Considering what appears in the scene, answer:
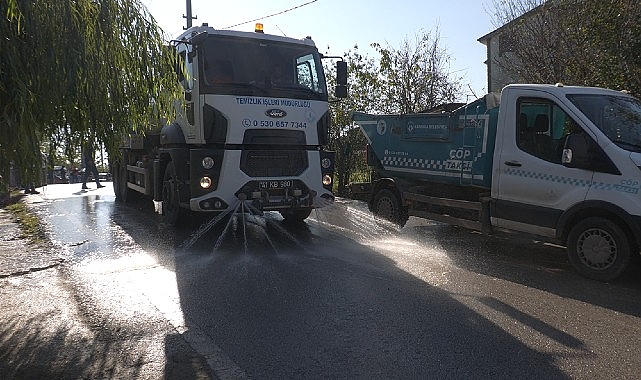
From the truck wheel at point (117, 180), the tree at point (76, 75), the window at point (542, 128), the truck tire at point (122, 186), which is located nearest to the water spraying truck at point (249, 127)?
the tree at point (76, 75)

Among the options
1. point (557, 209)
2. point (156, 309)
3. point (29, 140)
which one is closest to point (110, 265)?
point (156, 309)

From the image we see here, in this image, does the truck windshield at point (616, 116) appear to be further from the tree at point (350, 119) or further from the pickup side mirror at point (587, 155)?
the tree at point (350, 119)

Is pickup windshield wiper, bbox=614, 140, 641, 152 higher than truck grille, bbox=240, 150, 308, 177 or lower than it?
higher

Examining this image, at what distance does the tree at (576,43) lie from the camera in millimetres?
9016

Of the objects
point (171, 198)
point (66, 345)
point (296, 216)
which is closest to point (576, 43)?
point (296, 216)

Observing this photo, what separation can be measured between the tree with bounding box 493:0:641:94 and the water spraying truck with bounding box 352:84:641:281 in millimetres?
2416

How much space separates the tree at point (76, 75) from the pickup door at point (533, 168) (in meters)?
4.33

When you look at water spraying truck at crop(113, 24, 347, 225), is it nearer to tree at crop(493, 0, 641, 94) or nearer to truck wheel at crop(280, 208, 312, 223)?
truck wheel at crop(280, 208, 312, 223)

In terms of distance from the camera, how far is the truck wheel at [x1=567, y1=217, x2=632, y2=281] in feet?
19.6

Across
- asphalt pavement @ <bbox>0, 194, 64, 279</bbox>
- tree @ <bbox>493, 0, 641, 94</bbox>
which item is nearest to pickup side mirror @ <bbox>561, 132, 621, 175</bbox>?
tree @ <bbox>493, 0, 641, 94</bbox>

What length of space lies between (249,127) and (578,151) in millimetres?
4621

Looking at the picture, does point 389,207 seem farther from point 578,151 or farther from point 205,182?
point 578,151

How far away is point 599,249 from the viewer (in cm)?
619

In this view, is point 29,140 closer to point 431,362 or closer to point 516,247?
point 431,362
